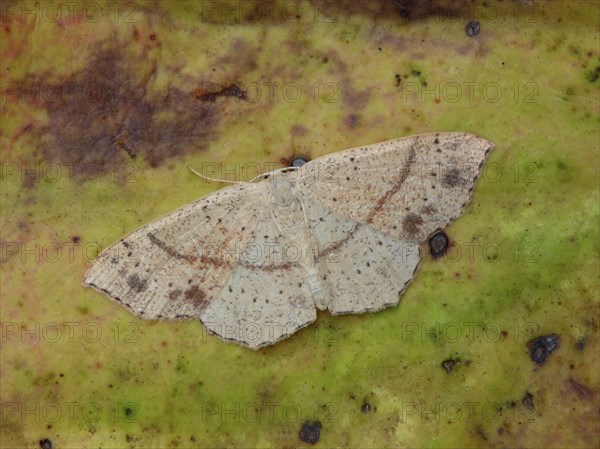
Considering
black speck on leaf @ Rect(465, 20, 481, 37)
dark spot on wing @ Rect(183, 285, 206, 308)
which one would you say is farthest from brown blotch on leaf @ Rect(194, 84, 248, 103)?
black speck on leaf @ Rect(465, 20, 481, 37)

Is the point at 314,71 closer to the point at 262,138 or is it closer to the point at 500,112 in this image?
the point at 262,138

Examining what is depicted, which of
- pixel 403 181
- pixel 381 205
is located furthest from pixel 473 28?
pixel 381 205

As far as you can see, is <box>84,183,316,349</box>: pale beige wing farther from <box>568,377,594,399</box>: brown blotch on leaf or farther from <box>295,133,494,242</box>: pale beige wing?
<box>568,377,594,399</box>: brown blotch on leaf

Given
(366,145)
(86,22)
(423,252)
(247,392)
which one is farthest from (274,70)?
(247,392)

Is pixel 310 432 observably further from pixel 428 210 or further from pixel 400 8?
pixel 400 8

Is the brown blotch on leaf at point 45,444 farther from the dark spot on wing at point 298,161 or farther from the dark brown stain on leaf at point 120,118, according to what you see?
the dark spot on wing at point 298,161
